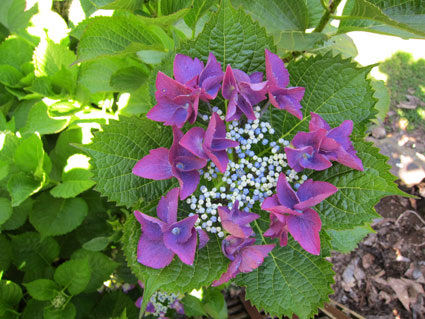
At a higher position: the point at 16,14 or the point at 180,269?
the point at 16,14

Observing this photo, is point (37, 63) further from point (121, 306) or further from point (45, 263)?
point (121, 306)

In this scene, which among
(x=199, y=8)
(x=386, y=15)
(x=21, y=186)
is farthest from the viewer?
(x=21, y=186)

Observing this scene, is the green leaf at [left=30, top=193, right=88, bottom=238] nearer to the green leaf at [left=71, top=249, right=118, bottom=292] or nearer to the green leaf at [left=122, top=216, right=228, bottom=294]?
the green leaf at [left=71, top=249, right=118, bottom=292]

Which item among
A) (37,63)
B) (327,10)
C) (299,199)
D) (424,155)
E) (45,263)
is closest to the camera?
(299,199)

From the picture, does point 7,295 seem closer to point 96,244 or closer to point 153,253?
point 96,244

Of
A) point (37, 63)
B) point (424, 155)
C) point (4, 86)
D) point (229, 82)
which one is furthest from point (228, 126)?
point (424, 155)

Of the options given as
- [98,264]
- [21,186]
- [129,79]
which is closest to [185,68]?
[129,79]
